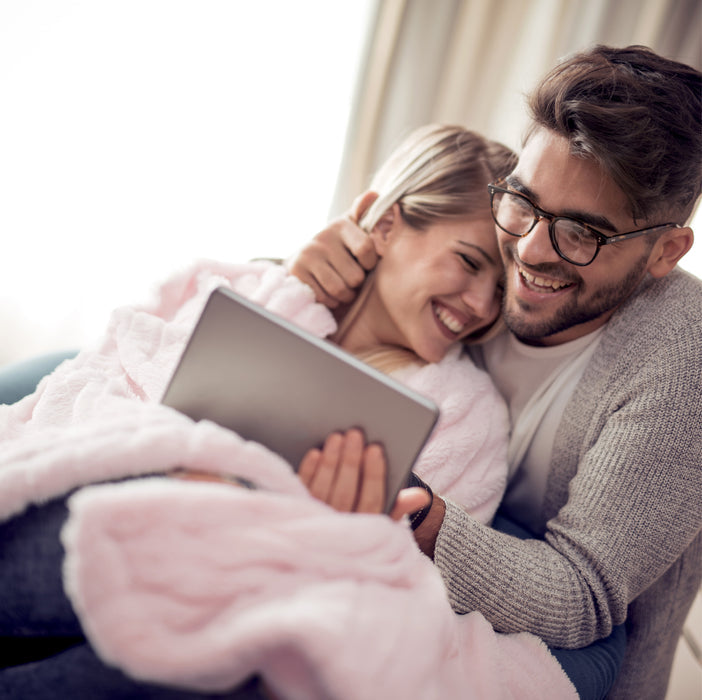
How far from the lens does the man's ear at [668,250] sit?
1.03m

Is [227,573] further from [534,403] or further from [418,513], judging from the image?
[534,403]

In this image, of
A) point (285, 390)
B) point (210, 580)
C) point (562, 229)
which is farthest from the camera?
point (562, 229)

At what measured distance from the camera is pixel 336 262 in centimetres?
130

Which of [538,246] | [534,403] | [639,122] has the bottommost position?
[534,403]

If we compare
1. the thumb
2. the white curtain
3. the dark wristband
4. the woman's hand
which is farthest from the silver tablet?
the white curtain

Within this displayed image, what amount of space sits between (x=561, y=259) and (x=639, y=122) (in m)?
0.26

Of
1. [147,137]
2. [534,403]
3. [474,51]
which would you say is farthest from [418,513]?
[474,51]

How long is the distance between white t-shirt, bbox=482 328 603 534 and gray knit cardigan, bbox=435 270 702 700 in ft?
0.48

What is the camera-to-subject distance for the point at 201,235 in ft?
5.49

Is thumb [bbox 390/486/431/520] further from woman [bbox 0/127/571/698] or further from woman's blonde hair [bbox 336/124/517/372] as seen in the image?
woman's blonde hair [bbox 336/124/517/372]

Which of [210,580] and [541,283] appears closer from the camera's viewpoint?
[210,580]

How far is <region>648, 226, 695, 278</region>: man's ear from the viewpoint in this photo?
1.03 metres

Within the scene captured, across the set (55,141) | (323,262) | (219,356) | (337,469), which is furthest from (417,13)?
(337,469)

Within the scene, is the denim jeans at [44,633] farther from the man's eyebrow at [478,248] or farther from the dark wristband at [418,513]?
the man's eyebrow at [478,248]
